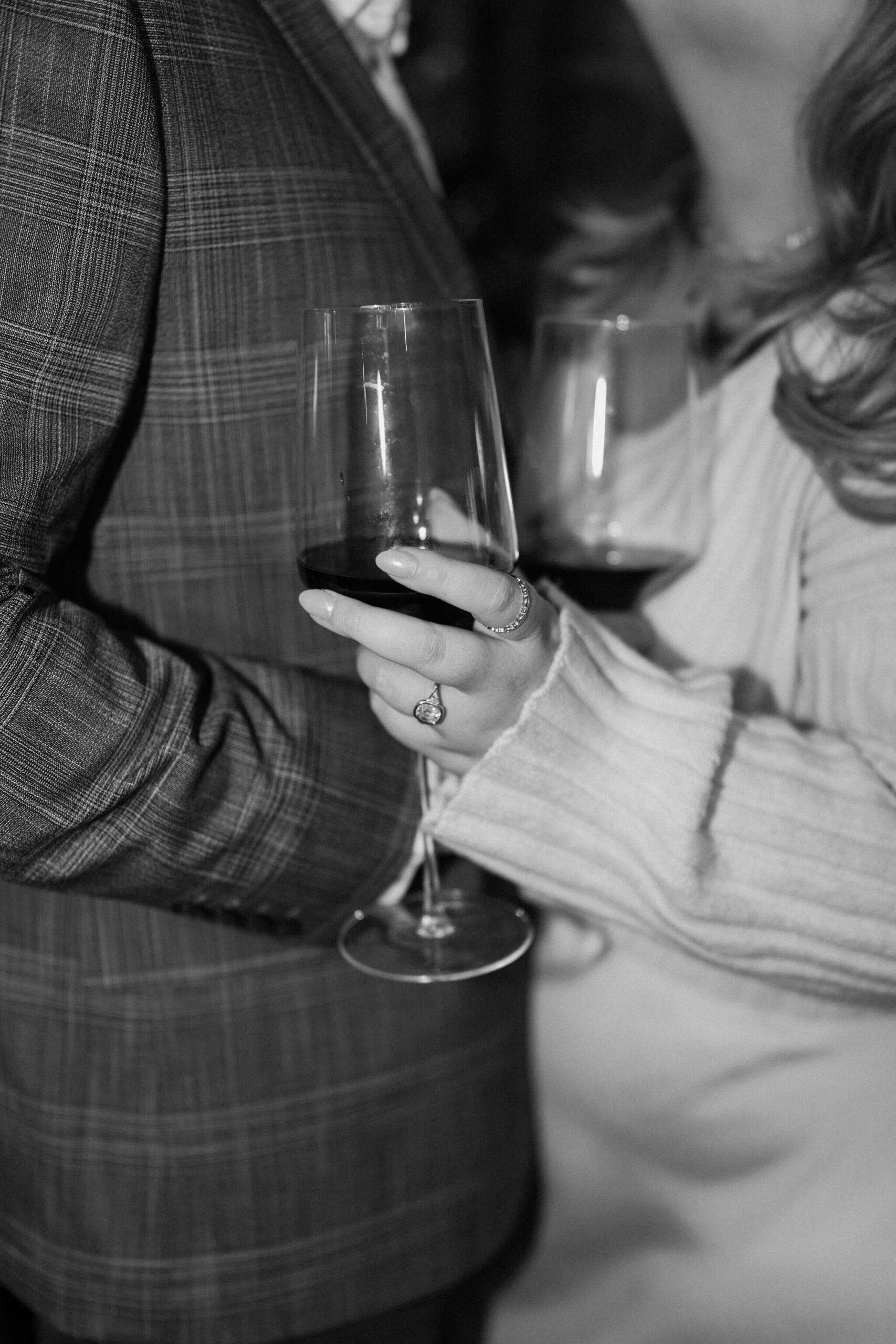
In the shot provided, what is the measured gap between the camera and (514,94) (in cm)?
382

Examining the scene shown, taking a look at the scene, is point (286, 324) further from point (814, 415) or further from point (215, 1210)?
point (215, 1210)

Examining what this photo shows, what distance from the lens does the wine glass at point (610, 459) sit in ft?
3.55

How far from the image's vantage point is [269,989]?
97 cm

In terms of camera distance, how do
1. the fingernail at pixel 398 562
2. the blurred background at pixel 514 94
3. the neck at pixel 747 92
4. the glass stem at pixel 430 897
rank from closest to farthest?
1. the fingernail at pixel 398 562
2. the glass stem at pixel 430 897
3. the neck at pixel 747 92
4. the blurred background at pixel 514 94

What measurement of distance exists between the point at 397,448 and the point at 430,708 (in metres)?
0.16

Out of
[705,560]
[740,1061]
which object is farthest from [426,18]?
[740,1061]

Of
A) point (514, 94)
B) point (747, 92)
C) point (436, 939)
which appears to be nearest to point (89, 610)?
point (436, 939)

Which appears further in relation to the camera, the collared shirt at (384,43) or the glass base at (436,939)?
the collared shirt at (384,43)

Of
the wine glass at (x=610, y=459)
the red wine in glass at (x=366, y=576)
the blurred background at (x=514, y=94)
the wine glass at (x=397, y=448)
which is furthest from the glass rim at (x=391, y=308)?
the blurred background at (x=514, y=94)

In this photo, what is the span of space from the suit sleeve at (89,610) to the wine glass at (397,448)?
0.13 m

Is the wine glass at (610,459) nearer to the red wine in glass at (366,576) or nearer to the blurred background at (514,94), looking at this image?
the red wine in glass at (366,576)

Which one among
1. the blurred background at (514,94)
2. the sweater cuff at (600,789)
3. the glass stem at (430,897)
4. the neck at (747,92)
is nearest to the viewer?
the sweater cuff at (600,789)

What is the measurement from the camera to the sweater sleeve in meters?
0.86

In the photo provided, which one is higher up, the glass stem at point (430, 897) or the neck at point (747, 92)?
the neck at point (747, 92)
